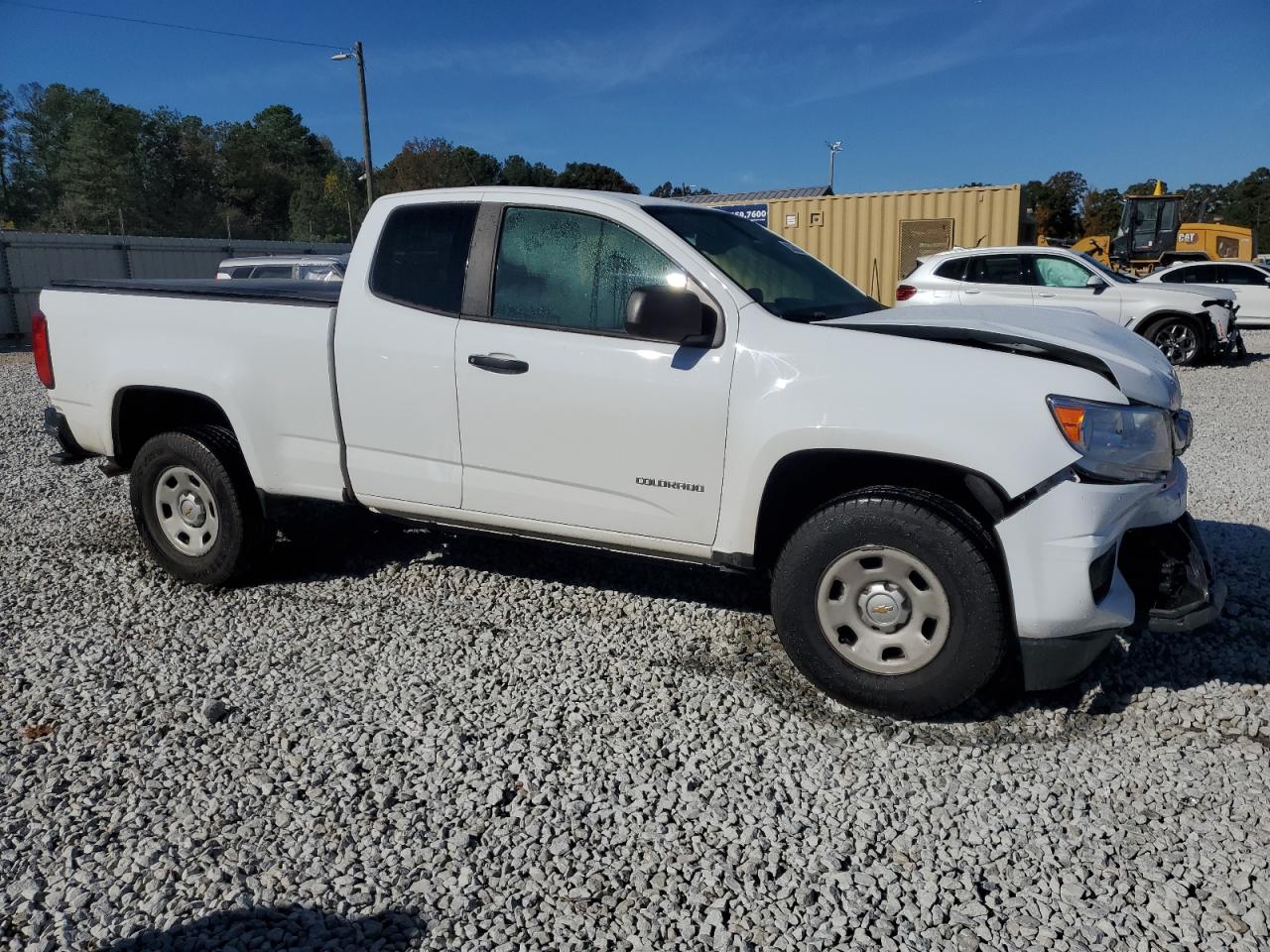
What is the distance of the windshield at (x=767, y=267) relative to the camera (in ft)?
12.3

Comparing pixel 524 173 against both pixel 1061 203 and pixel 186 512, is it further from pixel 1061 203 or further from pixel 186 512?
pixel 186 512

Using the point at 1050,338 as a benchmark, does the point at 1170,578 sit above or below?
below

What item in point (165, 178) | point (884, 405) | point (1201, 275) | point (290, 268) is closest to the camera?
point (884, 405)

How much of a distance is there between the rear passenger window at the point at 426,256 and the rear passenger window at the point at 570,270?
205 mm

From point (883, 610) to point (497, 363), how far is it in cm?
181

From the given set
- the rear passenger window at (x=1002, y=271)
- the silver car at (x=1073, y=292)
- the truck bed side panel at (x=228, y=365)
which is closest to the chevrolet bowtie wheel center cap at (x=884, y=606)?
the truck bed side panel at (x=228, y=365)

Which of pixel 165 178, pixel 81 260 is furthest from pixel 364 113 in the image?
pixel 165 178

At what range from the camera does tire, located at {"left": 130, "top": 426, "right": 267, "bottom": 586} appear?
450cm

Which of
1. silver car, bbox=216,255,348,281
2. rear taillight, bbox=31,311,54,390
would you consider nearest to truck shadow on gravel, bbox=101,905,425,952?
rear taillight, bbox=31,311,54,390

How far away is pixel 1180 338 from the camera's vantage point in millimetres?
13328

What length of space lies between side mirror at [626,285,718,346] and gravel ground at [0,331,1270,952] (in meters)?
1.39

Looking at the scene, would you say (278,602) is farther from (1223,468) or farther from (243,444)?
(1223,468)

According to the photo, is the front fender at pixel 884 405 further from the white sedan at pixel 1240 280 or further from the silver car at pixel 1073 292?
the white sedan at pixel 1240 280

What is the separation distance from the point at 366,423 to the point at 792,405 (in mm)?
1944
